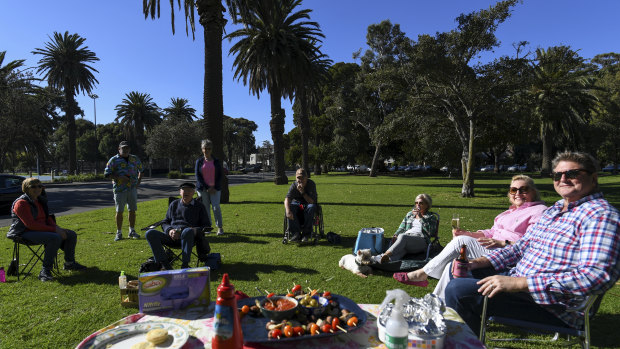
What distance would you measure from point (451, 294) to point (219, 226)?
5965 millimetres

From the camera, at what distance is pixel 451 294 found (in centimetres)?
275

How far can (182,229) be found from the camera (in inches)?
193

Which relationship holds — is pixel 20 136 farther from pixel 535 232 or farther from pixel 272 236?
pixel 535 232

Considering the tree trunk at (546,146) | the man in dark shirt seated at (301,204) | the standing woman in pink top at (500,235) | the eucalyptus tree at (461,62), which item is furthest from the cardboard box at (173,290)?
the tree trunk at (546,146)

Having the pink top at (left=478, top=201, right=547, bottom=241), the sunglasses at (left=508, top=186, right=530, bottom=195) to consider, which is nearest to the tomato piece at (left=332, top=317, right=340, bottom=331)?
the pink top at (left=478, top=201, right=547, bottom=241)

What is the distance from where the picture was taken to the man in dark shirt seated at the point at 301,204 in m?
6.62

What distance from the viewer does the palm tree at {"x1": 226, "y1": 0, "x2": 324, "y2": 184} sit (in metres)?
22.6

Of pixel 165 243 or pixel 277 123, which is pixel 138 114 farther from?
pixel 165 243

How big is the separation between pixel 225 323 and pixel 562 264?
2383mm

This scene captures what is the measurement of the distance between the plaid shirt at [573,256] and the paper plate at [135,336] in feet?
7.79

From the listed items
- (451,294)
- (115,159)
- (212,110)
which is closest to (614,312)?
(451,294)

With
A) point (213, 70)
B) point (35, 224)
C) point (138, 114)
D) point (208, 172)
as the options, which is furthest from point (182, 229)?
point (138, 114)

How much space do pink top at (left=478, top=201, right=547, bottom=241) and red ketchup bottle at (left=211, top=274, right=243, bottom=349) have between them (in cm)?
352

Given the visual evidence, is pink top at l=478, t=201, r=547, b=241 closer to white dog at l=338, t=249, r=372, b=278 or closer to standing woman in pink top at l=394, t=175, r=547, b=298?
standing woman in pink top at l=394, t=175, r=547, b=298
